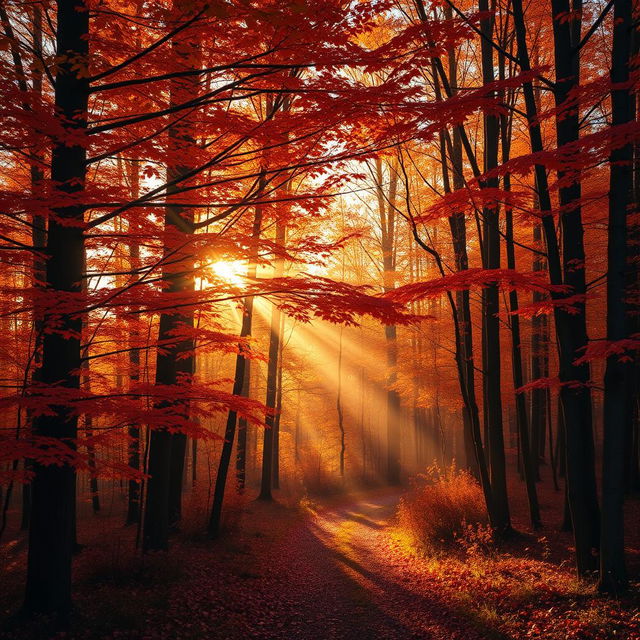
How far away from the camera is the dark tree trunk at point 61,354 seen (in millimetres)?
4973

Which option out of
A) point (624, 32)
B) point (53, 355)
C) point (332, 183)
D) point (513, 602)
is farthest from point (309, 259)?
point (513, 602)

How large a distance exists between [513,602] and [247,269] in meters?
6.69

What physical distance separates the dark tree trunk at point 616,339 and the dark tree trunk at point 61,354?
695cm

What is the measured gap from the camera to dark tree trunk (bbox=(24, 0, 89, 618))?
4973 mm

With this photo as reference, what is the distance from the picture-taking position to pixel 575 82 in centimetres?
698

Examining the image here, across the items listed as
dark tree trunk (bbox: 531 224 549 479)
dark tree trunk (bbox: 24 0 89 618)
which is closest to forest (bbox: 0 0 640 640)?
dark tree trunk (bbox: 24 0 89 618)

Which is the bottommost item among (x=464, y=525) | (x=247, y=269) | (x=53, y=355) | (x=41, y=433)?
(x=464, y=525)

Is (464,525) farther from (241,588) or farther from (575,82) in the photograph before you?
(575,82)

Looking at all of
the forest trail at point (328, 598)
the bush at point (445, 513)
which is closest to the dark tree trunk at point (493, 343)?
the bush at point (445, 513)

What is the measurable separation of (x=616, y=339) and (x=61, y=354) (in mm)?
7360

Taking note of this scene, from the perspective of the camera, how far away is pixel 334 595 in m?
7.63

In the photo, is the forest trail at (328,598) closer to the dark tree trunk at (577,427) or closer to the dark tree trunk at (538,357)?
the dark tree trunk at (577,427)

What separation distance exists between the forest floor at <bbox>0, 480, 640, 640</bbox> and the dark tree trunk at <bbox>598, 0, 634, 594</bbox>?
52 centimetres

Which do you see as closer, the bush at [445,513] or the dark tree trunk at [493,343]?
the dark tree trunk at [493,343]
